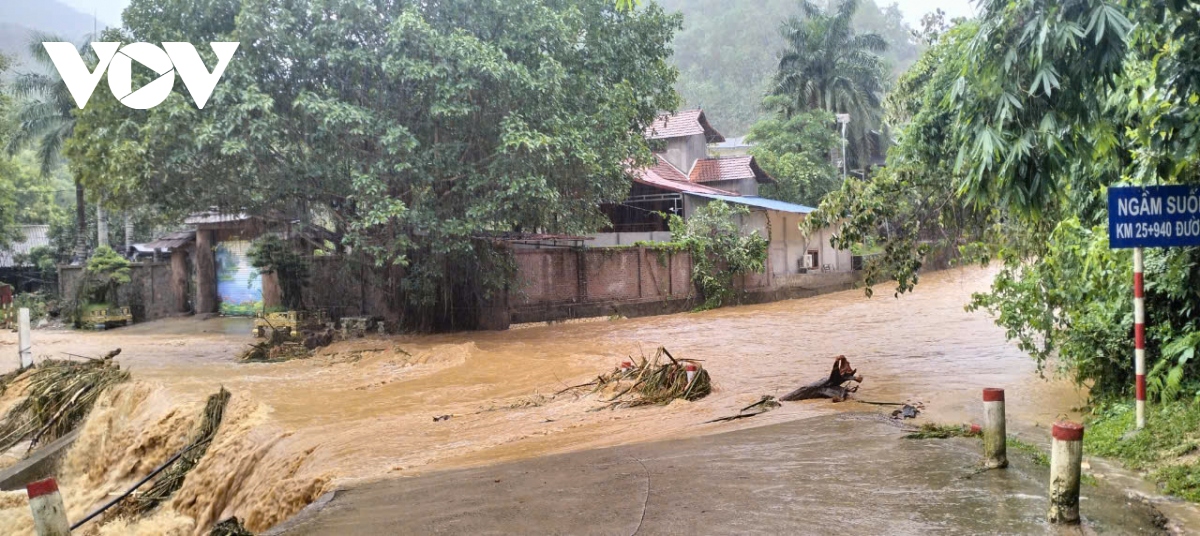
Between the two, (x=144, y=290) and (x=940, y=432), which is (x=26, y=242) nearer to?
(x=144, y=290)

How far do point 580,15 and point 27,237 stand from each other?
33317mm

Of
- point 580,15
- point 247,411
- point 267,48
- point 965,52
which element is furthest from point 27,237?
point 965,52

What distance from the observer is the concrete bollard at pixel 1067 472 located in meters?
4.82

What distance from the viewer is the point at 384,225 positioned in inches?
664

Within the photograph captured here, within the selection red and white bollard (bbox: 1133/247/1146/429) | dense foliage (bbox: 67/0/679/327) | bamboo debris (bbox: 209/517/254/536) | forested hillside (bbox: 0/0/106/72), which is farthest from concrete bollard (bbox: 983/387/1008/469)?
forested hillside (bbox: 0/0/106/72)

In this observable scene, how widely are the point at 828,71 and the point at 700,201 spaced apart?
54.2ft

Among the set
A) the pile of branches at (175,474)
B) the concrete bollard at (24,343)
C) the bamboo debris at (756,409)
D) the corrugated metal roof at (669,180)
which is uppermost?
the corrugated metal roof at (669,180)

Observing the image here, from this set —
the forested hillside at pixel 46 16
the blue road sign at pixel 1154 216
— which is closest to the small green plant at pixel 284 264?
the blue road sign at pixel 1154 216

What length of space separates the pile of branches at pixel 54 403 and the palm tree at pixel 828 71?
34.0 meters

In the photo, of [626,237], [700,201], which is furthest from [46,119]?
[700,201]

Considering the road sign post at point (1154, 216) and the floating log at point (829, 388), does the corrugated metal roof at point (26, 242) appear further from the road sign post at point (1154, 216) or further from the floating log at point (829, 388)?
the road sign post at point (1154, 216)

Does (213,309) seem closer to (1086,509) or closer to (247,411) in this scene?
(247,411)

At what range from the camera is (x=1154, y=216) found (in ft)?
21.4

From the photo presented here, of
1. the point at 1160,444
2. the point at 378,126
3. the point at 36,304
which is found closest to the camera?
the point at 1160,444
